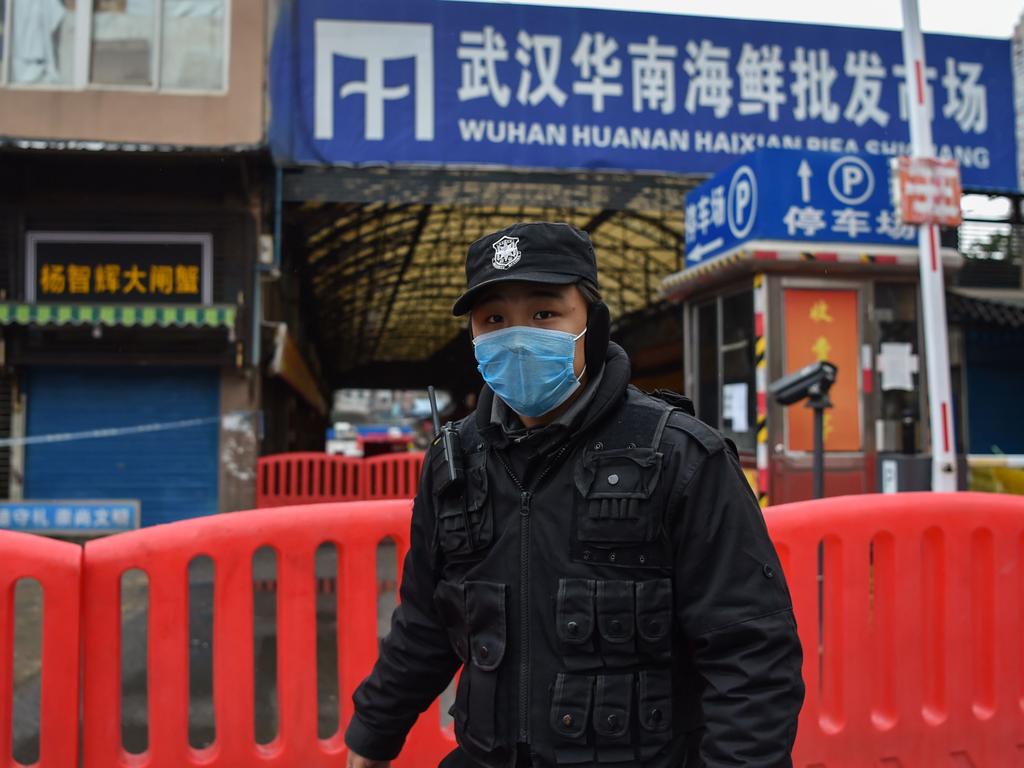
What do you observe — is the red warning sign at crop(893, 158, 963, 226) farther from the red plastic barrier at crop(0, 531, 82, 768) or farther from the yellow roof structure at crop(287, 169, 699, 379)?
the red plastic barrier at crop(0, 531, 82, 768)

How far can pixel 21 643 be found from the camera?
6.09 meters

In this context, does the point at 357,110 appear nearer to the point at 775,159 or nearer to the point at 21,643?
the point at 775,159

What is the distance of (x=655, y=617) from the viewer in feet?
5.30

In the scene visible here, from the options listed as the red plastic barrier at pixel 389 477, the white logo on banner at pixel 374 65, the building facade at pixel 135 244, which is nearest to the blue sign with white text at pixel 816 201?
the white logo on banner at pixel 374 65

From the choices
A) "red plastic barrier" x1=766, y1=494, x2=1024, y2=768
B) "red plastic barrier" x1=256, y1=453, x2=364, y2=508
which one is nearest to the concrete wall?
"red plastic barrier" x1=256, y1=453, x2=364, y2=508

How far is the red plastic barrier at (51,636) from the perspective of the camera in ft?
8.87

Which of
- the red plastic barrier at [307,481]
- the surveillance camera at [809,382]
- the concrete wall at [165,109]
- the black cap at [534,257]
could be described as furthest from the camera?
the red plastic barrier at [307,481]

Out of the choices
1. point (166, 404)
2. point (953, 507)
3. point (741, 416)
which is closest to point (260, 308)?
point (166, 404)

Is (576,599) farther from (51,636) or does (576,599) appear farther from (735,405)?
(735,405)

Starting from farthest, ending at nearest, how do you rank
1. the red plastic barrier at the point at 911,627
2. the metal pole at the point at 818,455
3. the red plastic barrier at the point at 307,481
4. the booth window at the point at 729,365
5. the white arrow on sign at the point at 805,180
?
the red plastic barrier at the point at 307,481 → the booth window at the point at 729,365 → the white arrow on sign at the point at 805,180 → the metal pole at the point at 818,455 → the red plastic barrier at the point at 911,627

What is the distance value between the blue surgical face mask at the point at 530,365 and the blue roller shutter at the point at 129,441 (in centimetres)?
985

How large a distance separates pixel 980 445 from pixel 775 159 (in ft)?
26.5

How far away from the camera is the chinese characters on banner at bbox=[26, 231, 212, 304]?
34.1 feet

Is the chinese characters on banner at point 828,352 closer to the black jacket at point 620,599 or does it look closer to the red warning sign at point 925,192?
the red warning sign at point 925,192
